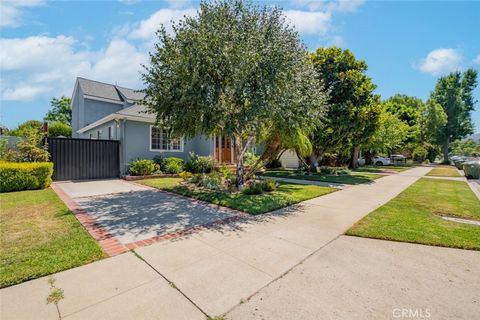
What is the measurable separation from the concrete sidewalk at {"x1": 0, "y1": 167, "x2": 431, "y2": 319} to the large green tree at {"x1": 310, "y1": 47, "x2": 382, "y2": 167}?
10043 mm

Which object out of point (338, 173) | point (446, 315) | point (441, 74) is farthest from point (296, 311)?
point (441, 74)

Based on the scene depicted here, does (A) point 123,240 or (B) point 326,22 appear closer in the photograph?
(A) point 123,240

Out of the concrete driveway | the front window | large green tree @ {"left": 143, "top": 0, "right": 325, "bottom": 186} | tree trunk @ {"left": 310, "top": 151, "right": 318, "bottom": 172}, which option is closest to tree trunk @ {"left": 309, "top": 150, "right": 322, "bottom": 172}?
tree trunk @ {"left": 310, "top": 151, "right": 318, "bottom": 172}

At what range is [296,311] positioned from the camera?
7.89ft

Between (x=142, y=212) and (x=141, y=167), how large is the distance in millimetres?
7046

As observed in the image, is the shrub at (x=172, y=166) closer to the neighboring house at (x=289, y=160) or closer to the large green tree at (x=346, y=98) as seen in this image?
the large green tree at (x=346, y=98)

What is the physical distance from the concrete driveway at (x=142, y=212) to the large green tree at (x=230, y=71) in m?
2.79

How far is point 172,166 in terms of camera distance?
13.6 meters

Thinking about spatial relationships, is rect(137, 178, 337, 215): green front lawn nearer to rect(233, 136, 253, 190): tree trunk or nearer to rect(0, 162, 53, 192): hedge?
rect(233, 136, 253, 190): tree trunk

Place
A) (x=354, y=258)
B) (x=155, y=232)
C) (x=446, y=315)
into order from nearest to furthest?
1. (x=446, y=315)
2. (x=354, y=258)
3. (x=155, y=232)

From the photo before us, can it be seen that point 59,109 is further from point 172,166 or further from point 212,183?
point 212,183

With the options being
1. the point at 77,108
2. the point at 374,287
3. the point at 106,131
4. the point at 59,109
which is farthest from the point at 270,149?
the point at 59,109

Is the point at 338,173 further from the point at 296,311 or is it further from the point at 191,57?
the point at 296,311

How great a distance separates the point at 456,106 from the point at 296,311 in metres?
50.6
